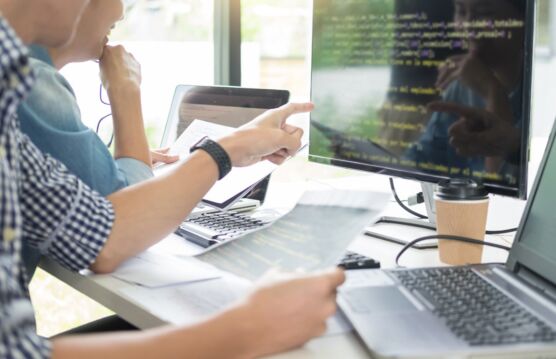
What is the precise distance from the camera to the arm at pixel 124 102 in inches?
54.1

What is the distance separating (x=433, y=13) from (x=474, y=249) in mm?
387

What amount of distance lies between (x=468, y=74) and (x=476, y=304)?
40cm

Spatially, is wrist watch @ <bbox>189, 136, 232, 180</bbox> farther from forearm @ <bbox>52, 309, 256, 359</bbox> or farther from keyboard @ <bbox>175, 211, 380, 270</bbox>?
forearm @ <bbox>52, 309, 256, 359</bbox>

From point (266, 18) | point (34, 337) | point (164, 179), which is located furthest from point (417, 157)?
point (266, 18)

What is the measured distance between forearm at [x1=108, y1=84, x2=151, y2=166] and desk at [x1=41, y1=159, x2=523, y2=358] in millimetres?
179

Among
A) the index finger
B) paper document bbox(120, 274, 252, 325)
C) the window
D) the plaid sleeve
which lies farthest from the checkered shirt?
the window

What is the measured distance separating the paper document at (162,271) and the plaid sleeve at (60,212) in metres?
0.06

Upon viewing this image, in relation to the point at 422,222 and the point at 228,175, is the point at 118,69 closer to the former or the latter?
the point at 228,175

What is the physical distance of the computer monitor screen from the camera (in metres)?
1.07

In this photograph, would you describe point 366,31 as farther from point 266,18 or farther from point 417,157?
point 266,18

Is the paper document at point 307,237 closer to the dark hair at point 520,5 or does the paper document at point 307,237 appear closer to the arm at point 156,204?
the arm at point 156,204

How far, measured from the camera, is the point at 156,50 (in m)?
2.65

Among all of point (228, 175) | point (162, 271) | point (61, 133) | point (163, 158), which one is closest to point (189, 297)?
point (162, 271)

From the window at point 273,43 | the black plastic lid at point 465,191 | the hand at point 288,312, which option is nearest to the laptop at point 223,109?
the black plastic lid at point 465,191
